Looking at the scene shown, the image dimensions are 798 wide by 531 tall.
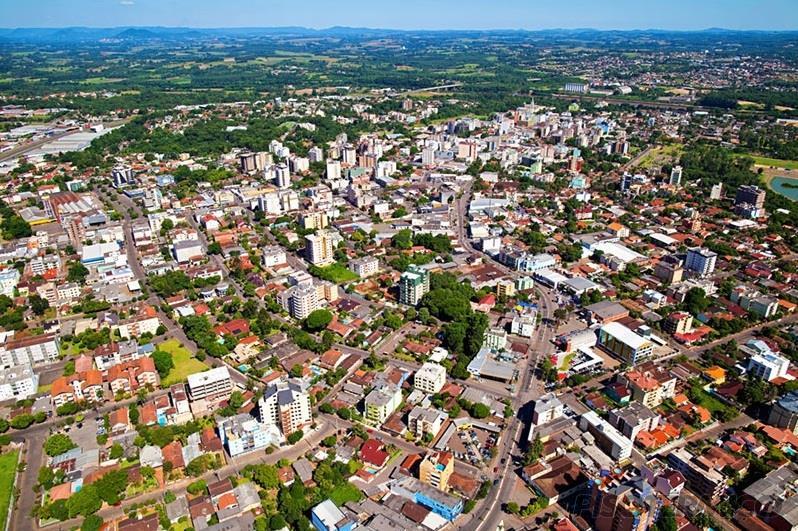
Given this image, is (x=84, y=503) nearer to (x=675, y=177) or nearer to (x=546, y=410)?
(x=546, y=410)

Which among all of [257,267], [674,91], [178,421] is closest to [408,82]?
[674,91]

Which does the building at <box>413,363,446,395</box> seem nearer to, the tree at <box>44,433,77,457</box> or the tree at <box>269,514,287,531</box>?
the tree at <box>269,514,287,531</box>

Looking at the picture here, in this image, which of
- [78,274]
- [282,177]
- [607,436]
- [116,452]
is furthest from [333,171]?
[607,436]

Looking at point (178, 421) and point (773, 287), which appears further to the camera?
point (773, 287)

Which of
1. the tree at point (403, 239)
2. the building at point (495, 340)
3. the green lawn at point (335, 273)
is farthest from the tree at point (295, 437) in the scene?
the tree at point (403, 239)

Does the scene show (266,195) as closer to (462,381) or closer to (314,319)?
(314,319)
